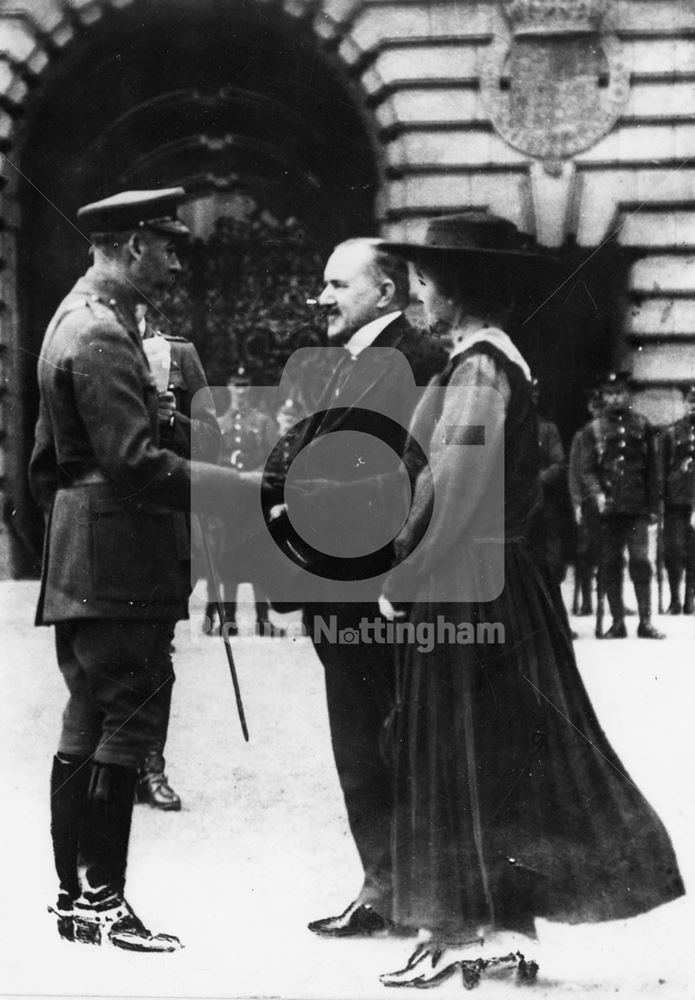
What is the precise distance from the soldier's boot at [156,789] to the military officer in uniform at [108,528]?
17cm

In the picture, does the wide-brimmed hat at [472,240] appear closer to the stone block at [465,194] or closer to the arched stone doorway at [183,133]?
the stone block at [465,194]

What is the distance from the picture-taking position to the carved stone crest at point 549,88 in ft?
15.2

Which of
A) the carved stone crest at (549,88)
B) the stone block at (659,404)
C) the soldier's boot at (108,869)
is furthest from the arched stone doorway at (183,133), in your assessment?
the stone block at (659,404)

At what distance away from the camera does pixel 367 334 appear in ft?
15.0

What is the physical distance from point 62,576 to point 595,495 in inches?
73.2

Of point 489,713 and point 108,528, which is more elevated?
Answer: point 108,528

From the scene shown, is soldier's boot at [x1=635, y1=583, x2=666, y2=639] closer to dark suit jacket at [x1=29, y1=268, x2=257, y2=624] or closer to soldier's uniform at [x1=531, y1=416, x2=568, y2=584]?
soldier's uniform at [x1=531, y1=416, x2=568, y2=584]

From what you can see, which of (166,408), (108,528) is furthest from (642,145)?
(108,528)

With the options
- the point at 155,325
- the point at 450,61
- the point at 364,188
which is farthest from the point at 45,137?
the point at 450,61

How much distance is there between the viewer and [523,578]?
14.9ft

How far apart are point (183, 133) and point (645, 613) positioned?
2341 mm

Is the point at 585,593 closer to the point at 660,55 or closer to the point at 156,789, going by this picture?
the point at 156,789

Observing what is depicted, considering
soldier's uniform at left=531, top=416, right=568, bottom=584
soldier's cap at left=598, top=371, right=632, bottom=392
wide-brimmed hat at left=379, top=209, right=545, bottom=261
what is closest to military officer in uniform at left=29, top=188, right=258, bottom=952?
wide-brimmed hat at left=379, top=209, right=545, bottom=261

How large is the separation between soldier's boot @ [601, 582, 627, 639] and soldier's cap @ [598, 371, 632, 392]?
0.68 m
